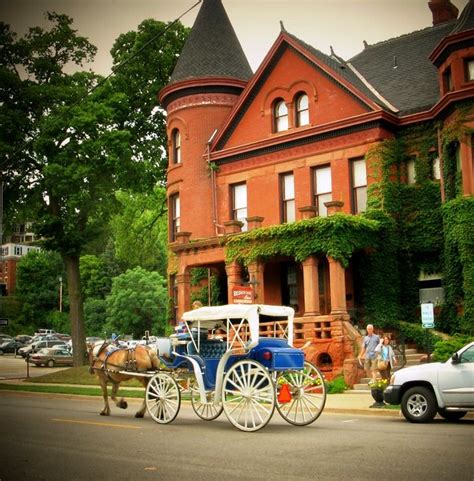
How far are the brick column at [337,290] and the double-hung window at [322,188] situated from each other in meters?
4.63

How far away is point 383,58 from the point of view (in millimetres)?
32219

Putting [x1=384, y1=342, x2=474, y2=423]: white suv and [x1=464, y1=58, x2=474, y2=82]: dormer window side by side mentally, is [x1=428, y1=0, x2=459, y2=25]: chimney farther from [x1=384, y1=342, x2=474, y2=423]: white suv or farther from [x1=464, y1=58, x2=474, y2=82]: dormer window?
[x1=384, y1=342, x2=474, y2=423]: white suv

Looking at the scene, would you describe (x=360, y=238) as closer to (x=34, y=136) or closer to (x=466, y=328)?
(x=466, y=328)

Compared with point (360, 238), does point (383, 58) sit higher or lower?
higher

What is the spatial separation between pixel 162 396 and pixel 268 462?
502 cm

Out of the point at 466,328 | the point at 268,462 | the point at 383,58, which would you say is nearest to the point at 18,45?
the point at 383,58

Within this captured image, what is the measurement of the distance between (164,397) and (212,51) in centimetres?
2431

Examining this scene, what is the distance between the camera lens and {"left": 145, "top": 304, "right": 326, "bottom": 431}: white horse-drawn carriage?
11773 mm

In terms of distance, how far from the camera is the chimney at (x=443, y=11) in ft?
107

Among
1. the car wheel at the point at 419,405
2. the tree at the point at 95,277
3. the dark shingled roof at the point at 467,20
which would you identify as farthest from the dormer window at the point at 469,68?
the tree at the point at 95,277

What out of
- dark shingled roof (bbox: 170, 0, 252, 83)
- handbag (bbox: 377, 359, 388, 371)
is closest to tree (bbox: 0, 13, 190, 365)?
dark shingled roof (bbox: 170, 0, 252, 83)

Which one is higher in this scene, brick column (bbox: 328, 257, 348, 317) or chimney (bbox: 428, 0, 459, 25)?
chimney (bbox: 428, 0, 459, 25)

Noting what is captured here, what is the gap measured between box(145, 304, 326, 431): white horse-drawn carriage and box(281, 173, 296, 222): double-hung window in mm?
16062

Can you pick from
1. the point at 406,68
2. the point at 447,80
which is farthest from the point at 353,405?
the point at 406,68
